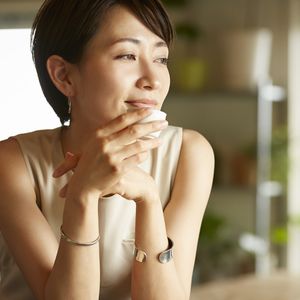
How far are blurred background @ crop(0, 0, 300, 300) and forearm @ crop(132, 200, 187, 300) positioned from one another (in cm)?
331

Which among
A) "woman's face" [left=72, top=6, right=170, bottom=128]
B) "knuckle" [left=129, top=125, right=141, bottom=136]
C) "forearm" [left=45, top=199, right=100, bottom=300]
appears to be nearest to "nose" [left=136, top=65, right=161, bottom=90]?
"woman's face" [left=72, top=6, right=170, bottom=128]

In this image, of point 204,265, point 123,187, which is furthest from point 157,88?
point 204,265

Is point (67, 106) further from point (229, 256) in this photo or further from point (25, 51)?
point (229, 256)

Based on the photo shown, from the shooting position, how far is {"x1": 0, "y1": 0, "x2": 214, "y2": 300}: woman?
1.23m

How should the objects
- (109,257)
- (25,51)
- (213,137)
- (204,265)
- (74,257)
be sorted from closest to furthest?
(74,257) < (109,257) < (25,51) < (204,265) < (213,137)

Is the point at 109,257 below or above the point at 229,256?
above

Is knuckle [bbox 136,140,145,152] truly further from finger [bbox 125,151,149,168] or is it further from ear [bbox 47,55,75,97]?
ear [bbox 47,55,75,97]

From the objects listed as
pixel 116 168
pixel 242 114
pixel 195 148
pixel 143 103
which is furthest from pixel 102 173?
pixel 242 114

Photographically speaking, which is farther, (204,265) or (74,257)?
(204,265)

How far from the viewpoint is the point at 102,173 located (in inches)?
46.7

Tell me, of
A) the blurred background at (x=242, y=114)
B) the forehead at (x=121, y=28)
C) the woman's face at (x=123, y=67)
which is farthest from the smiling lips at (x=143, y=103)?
the blurred background at (x=242, y=114)

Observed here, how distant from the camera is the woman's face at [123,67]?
126 centimetres

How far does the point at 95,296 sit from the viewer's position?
1.29 metres

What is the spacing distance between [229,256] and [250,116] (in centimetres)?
91
